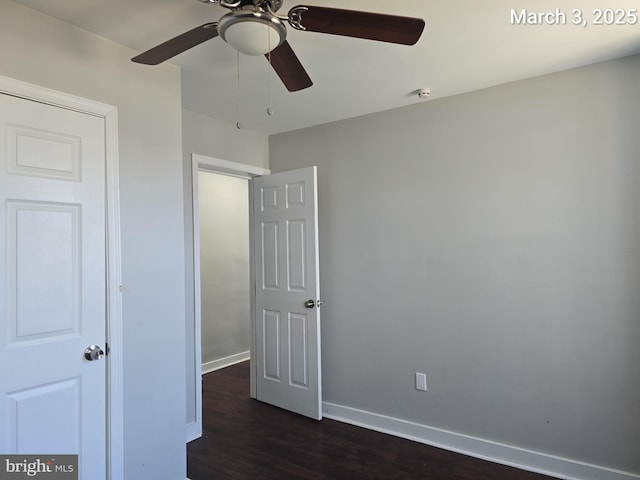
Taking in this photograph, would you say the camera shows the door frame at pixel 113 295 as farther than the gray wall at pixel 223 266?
No

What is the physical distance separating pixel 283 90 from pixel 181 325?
168cm

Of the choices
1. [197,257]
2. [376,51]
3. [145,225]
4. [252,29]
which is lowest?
[197,257]

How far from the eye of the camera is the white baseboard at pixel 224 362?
4.37 m

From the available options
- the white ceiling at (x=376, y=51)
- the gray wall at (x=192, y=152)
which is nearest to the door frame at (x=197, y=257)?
the gray wall at (x=192, y=152)

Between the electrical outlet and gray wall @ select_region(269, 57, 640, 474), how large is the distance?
49 millimetres

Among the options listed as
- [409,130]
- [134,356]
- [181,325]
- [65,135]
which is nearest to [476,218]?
[409,130]

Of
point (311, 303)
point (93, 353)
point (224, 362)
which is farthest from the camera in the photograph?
point (224, 362)

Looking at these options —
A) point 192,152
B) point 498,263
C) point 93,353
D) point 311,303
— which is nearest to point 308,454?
point 311,303

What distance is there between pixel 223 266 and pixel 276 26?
377cm

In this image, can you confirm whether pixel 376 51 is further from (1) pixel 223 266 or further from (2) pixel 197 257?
(1) pixel 223 266

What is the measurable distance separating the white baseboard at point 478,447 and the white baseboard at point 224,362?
1.74 meters

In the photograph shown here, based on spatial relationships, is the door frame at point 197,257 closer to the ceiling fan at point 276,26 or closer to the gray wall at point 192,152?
the gray wall at point 192,152

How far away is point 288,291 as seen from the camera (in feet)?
10.8

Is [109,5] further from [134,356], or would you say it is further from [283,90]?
[134,356]
